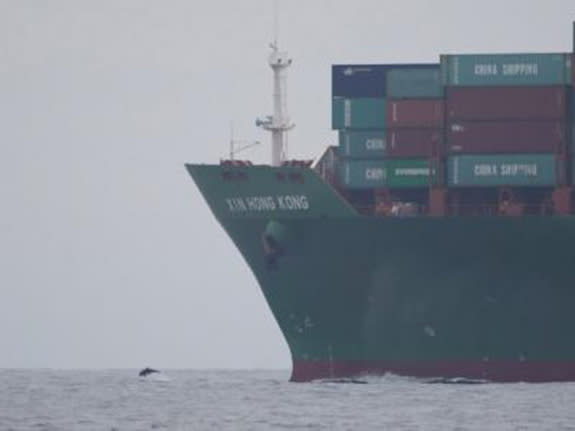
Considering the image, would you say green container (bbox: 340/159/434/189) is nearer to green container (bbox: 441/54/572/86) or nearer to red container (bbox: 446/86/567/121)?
red container (bbox: 446/86/567/121)

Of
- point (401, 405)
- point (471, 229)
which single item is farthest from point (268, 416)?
point (471, 229)

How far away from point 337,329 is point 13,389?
18.5 metres

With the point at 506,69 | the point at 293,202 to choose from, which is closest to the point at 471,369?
the point at 293,202

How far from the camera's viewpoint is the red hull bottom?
83750 millimetres

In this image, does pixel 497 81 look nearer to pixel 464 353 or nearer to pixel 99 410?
pixel 464 353

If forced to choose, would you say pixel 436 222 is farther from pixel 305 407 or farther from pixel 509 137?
pixel 305 407

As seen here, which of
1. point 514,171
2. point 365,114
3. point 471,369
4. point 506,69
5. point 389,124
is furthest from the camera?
point 365,114

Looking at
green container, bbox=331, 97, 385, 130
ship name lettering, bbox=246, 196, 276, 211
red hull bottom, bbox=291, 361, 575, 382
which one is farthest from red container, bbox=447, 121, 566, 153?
red hull bottom, bbox=291, 361, 575, 382

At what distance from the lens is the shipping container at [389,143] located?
3290 inches

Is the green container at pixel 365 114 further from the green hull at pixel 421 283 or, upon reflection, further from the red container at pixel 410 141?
the green hull at pixel 421 283

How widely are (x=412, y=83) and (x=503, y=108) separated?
12.8 ft

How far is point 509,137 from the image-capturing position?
270 feet

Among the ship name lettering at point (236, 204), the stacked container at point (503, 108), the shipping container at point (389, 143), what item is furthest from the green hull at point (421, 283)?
the stacked container at point (503, 108)

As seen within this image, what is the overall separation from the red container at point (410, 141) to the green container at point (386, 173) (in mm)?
311
